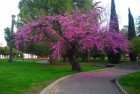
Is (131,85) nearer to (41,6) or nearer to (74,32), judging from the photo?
(74,32)

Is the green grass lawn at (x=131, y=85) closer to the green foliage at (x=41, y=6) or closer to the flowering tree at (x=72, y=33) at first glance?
the flowering tree at (x=72, y=33)

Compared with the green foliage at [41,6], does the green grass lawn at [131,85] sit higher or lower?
lower

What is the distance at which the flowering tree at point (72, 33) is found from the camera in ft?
108

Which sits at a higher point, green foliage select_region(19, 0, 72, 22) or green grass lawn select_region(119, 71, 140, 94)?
green foliage select_region(19, 0, 72, 22)

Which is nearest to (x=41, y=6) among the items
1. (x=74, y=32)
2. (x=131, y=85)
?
(x=74, y=32)

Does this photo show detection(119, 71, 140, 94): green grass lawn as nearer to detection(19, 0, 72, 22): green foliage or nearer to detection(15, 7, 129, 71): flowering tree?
detection(15, 7, 129, 71): flowering tree

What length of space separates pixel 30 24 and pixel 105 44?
21.9 ft

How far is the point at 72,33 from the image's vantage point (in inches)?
1278

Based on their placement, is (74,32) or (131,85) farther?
(74,32)

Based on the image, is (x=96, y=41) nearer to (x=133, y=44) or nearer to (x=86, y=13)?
(x=86, y=13)

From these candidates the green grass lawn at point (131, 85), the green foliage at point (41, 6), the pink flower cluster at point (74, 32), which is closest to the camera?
the green grass lawn at point (131, 85)

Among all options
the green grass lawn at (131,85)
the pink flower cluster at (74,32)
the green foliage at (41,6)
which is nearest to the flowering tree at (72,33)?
the pink flower cluster at (74,32)

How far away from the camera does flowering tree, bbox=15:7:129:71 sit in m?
32.8

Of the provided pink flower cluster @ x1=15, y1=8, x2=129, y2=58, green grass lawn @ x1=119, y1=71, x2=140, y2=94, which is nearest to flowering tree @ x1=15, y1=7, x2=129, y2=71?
pink flower cluster @ x1=15, y1=8, x2=129, y2=58
